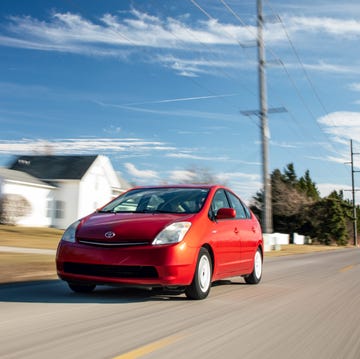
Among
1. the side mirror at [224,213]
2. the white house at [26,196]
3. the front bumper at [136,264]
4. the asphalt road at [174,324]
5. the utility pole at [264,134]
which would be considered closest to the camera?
the asphalt road at [174,324]

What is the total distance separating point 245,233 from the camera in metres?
9.50

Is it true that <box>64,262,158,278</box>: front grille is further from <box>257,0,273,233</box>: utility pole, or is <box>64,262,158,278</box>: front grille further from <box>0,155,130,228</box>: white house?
<box>0,155,130,228</box>: white house

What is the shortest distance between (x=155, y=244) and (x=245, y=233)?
274 cm

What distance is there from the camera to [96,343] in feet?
15.9

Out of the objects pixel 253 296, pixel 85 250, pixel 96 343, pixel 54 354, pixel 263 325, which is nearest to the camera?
pixel 54 354

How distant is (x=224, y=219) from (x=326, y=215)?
188 feet

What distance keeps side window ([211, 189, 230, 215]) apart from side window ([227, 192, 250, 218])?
1.01 ft

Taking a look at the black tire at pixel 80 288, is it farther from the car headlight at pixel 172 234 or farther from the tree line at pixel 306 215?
the tree line at pixel 306 215

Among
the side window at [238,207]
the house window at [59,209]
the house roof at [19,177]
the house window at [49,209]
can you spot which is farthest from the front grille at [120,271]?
the house window at [59,209]

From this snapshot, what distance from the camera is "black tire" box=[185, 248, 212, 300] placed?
749 centimetres

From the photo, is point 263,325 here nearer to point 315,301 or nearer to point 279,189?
point 315,301

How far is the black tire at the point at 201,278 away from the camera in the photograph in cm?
749

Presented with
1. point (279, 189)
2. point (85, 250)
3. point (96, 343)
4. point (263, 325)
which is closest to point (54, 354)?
point (96, 343)

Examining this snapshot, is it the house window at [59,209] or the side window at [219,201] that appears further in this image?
the house window at [59,209]
